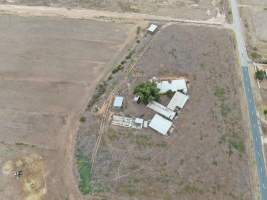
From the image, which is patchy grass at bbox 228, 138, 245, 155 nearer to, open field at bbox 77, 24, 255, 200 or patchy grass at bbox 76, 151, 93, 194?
open field at bbox 77, 24, 255, 200

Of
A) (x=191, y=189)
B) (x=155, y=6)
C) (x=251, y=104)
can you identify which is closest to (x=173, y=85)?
(x=251, y=104)

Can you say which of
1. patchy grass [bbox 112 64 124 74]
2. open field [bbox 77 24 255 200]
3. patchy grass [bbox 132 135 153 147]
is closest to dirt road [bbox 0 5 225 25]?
open field [bbox 77 24 255 200]

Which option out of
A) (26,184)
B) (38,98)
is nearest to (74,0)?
(38,98)

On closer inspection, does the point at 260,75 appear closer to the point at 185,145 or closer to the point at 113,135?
the point at 185,145

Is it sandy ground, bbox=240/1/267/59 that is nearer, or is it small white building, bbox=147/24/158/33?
sandy ground, bbox=240/1/267/59

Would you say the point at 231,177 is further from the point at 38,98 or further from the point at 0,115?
the point at 0,115

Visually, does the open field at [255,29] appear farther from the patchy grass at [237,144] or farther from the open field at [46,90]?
the open field at [46,90]
